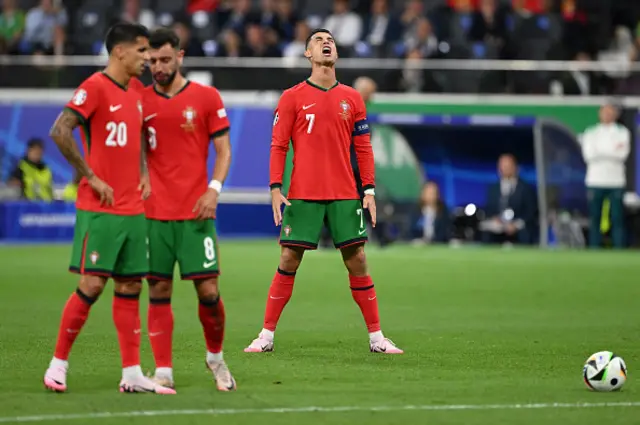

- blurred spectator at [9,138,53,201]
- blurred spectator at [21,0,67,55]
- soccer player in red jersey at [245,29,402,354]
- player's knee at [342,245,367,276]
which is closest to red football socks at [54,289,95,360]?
soccer player in red jersey at [245,29,402,354]

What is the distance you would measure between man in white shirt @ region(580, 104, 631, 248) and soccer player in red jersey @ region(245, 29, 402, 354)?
1413 cm

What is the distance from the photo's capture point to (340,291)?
1642 centimetres

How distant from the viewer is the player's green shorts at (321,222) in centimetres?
1073

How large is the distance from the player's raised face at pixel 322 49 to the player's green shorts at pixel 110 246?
2775mm

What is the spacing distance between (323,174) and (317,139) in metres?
0.28

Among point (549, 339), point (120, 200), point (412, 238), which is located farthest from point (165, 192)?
point (412, 238)

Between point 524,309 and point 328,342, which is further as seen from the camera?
point 524,309

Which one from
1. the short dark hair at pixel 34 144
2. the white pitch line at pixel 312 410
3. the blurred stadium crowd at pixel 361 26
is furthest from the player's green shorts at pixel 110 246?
the blurred stadium crowd at pixel 361 26

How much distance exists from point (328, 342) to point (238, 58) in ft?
54.7

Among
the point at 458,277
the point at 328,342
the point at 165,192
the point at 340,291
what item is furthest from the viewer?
the point at 458,277

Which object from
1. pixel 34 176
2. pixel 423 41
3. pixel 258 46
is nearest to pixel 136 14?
pixel 258 46

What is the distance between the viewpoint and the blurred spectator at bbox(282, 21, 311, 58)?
27969 millimetres

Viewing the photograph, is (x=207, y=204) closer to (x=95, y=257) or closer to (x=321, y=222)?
(x=95, y=257)

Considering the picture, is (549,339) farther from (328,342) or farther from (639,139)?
(639,139)
